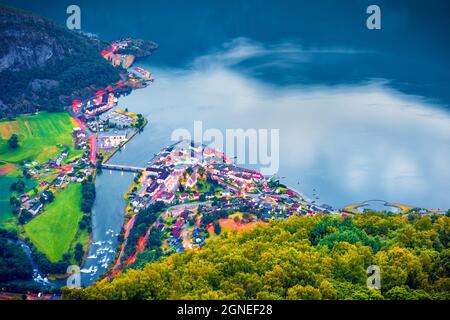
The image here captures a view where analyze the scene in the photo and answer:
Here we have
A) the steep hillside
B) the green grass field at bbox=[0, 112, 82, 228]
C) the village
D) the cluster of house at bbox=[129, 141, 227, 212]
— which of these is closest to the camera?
the village

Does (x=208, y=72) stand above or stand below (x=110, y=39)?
below

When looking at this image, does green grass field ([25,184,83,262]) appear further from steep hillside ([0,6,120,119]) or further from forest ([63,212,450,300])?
steep hillside ([0,6,120,119])

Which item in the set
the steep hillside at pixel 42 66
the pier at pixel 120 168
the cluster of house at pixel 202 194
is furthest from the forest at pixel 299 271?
the steep hillside at pixel 42 66

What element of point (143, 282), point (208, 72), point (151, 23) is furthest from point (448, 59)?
point (143, 282)

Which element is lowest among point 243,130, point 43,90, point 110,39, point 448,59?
point 243,130

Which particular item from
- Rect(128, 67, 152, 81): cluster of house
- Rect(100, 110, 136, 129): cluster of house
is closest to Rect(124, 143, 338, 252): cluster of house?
Rect(100, 110, 136, 129): cluster of house

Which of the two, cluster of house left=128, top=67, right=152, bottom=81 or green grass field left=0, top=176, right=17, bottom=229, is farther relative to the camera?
cluster of house left=128, top=67, right=152, bottom=81

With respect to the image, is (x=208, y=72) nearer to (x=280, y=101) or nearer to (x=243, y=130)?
(x=280, y=101)

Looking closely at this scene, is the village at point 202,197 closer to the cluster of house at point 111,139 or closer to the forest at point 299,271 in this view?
the cluster of house at point 111,139
